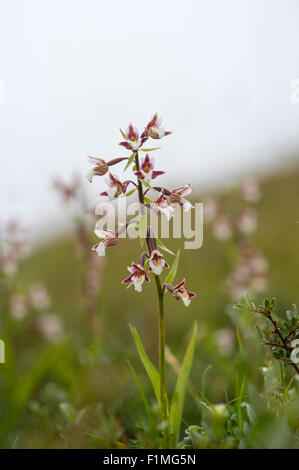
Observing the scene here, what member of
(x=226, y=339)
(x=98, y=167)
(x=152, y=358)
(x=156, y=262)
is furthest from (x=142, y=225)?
(x=226, y=339)

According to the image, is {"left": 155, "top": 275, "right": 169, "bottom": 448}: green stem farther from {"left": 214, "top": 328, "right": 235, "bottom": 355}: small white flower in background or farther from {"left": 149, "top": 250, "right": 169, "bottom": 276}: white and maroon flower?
{"left": 214, "top": 328, "right": 235, "bottom": 355}: small white flower in background

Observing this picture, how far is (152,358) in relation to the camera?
3.87m

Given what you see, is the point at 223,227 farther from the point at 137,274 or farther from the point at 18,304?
the point at 137,274

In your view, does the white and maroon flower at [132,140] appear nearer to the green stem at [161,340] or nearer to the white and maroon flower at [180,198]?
the green stem at [161,340]

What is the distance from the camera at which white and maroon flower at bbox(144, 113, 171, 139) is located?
160 centimetres

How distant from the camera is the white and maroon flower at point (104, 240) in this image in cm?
163

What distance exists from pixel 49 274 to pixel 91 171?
302 inches

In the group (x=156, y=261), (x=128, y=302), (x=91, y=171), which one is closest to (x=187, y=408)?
(x=156, y=261)

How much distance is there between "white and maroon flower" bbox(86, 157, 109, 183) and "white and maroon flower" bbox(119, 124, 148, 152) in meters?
0.11

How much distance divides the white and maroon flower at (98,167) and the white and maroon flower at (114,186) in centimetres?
5

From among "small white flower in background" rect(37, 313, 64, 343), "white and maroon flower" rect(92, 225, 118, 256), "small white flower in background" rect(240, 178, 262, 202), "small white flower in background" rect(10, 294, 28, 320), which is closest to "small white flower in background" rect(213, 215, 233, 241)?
"small white flower in background" rect(240, 178, 262, 202)

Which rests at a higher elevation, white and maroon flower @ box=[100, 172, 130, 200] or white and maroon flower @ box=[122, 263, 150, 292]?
white and maroon flower @ box=[100, 172, 130, 200]

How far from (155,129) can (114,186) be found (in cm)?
23
